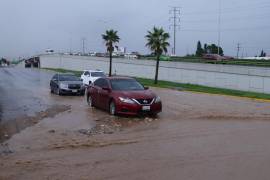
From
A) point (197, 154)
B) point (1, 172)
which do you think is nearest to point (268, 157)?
point (197, 154)

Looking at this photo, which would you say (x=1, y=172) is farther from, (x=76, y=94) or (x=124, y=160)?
(x=76, y=94)

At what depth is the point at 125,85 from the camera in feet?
64.8

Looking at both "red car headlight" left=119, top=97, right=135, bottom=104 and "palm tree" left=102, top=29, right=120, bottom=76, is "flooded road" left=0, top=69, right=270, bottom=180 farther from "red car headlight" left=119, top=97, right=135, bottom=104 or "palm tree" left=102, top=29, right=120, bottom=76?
"palm tree" left=102, top=29, right=120, bottom=76

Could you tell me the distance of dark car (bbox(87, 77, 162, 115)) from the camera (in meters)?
18.3

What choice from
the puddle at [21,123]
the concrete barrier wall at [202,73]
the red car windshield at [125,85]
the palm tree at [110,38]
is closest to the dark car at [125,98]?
the red car windshield at [125,85]

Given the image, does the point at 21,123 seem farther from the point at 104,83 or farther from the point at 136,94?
the point at 104,83

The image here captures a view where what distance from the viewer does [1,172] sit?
9414mm

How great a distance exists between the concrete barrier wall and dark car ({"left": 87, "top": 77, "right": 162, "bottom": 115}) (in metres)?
22.7

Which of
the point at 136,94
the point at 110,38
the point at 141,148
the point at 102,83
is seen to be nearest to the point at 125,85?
the point at 136,94

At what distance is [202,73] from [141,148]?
39.0m

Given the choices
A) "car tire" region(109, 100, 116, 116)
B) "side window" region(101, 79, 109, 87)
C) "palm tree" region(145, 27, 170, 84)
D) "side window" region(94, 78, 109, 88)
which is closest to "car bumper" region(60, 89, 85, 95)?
"side window" region(94, 78, 109, 88)

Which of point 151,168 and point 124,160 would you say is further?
point 124,160

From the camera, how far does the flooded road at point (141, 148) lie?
9359 millimetres

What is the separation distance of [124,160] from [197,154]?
1.68 meters
